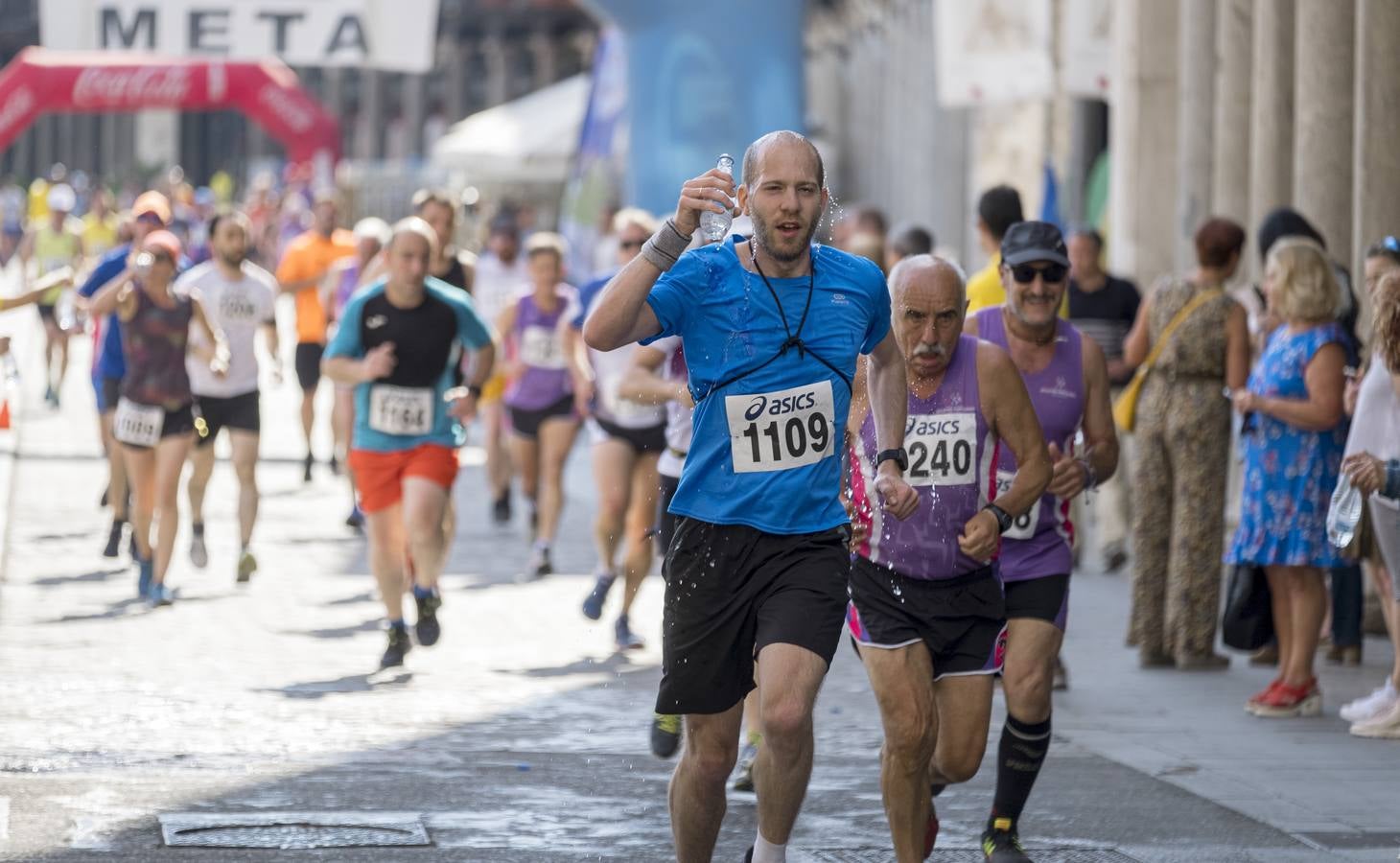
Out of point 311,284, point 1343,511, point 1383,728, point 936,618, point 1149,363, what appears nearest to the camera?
point 936,618

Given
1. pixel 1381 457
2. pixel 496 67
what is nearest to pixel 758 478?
pixel 1381 457

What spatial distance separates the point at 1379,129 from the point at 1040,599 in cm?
540

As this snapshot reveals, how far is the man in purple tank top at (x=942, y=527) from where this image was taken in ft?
21.5

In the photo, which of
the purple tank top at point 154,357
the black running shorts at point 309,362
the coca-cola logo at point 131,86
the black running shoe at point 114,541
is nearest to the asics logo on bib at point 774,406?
the purple tank top at point 154,357

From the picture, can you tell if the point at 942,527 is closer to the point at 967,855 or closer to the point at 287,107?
the point at 967,855

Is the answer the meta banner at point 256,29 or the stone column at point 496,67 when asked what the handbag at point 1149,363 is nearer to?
the meta banner at point 256,29

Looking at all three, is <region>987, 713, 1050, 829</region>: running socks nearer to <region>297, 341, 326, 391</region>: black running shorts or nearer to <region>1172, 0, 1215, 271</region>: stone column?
<region>1172, 0, 1215, 271</region>: stone column

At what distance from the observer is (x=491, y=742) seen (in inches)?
350

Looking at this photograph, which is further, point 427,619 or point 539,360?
point 539,360

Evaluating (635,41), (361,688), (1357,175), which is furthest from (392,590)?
(635,41)

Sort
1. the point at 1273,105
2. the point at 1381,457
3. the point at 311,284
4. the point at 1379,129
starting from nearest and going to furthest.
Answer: the point at 1381,457, the point at 1379,129, the point at 1273,105, the point at 311,284

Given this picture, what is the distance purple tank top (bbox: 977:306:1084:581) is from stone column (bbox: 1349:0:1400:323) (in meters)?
4.34

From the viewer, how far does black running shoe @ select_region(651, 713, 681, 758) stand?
27.5 ft

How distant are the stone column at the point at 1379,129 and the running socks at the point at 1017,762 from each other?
5353 mm
